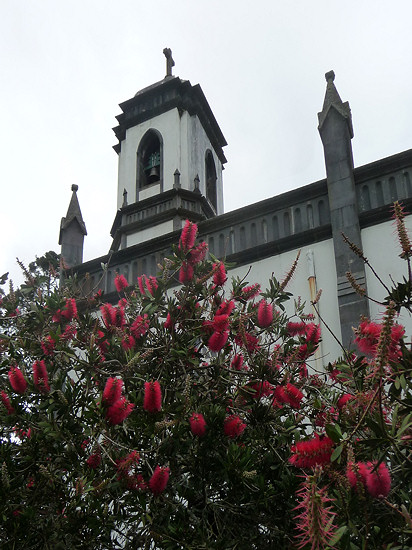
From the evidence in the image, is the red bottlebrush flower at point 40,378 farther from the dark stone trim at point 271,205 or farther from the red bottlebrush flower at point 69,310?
the dark stone trim at point 271,205

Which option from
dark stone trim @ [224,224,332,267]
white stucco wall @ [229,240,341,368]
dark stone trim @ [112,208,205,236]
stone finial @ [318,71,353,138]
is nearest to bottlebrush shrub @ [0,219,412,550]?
white stucco wall @ [229,240,341,368]

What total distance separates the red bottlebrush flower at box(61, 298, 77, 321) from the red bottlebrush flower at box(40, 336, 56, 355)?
22.3 inches

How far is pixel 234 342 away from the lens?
234 inches

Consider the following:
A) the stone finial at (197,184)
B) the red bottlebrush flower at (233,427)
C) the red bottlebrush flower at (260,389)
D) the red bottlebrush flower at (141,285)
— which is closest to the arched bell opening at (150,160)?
the stone finial at (197,184)

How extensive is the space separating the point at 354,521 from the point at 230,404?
1.83 metres

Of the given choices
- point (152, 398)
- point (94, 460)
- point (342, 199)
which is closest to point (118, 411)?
point (152, 398)

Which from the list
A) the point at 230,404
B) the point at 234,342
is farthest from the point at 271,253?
the point at 230,404

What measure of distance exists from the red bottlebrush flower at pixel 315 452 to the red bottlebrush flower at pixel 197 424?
1.06 meters

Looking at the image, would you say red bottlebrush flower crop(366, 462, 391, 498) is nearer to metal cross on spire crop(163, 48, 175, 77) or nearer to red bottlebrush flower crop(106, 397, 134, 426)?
red bottlebrush flower crop(106, 397, 134, 426)

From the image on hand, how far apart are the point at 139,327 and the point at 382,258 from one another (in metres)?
5.00

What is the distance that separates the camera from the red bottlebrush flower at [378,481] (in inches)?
124

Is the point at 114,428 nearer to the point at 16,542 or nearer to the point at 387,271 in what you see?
the point at 16,542

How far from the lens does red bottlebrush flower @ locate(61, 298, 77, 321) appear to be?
19.7 feet

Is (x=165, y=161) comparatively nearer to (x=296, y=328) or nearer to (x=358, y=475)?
(x=296, y=328)
